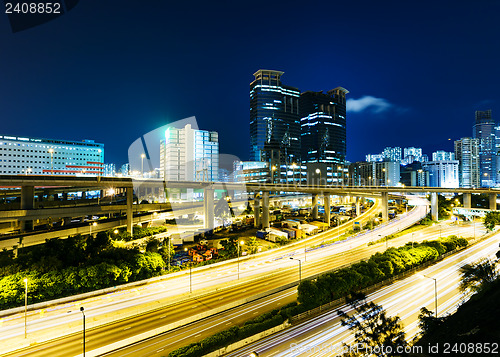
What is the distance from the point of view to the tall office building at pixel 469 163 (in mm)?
186962

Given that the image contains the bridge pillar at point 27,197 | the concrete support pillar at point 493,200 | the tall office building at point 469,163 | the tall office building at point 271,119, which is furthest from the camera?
the tall office building at point 469,163

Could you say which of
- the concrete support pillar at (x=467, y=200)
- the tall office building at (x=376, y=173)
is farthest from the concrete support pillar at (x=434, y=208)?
the tall office building at (x=376, y=173)

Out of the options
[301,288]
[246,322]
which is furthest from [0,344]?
[301,288]

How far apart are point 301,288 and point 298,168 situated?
408 feet

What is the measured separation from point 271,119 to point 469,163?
16018 centimetres

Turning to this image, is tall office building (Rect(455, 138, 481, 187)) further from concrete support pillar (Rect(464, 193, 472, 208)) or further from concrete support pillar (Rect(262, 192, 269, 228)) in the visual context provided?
concrete support pillar (Rect(262, 192, 269, 228))

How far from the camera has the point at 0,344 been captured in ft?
61.5

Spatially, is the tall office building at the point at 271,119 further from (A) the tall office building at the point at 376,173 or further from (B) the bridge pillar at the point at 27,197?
(B) the bridge pillar at the point at 27,197

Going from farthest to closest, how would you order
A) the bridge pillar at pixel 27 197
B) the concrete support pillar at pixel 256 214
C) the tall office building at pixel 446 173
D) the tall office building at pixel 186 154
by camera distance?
the tall office building at pixel 446 173 → the tall office building at pixel 186 154 → the concrete support pillar at pixel 256 214 → the bridge pillar at pixel 27 197

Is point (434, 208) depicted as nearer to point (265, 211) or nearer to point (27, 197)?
Result: point (265, 211)

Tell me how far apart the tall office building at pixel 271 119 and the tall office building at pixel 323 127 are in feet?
87.4

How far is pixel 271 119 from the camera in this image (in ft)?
517

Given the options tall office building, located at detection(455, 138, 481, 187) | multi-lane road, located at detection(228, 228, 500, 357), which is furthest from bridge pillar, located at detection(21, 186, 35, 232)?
tall office building, located at detection(455, 138, 481, 187)

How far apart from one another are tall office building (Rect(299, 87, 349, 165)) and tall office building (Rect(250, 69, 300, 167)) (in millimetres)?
26626
